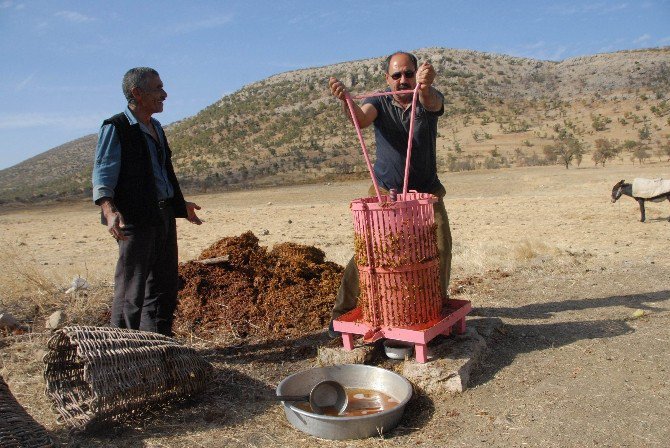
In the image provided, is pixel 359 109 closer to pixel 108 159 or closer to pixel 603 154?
pixel 108 159

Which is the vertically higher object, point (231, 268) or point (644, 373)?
point (231, 268)

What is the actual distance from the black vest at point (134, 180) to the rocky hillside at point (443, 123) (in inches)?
875

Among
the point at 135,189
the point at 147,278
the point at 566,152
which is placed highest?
the point at 135,189

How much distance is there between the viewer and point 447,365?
3.56 m

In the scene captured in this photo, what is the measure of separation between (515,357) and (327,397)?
1.39m

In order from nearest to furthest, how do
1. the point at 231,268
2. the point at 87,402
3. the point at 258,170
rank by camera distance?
1. the point at 87,402
2. the point at 231,268
3. the point at 258,170

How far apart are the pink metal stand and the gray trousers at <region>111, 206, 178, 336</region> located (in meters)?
1.21

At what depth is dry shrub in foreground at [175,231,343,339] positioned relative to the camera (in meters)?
5.00

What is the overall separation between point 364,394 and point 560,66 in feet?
212

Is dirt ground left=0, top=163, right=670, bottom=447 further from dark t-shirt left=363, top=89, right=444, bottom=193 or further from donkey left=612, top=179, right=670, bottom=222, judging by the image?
dark t-shirt left=363, top=89, right=444, bottom=193

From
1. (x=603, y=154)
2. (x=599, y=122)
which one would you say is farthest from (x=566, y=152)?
(x=599, y=122)

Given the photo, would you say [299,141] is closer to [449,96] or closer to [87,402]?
[449,96]

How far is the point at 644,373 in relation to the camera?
361 cm

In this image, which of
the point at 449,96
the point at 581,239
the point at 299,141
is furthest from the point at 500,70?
the point at 581,239
